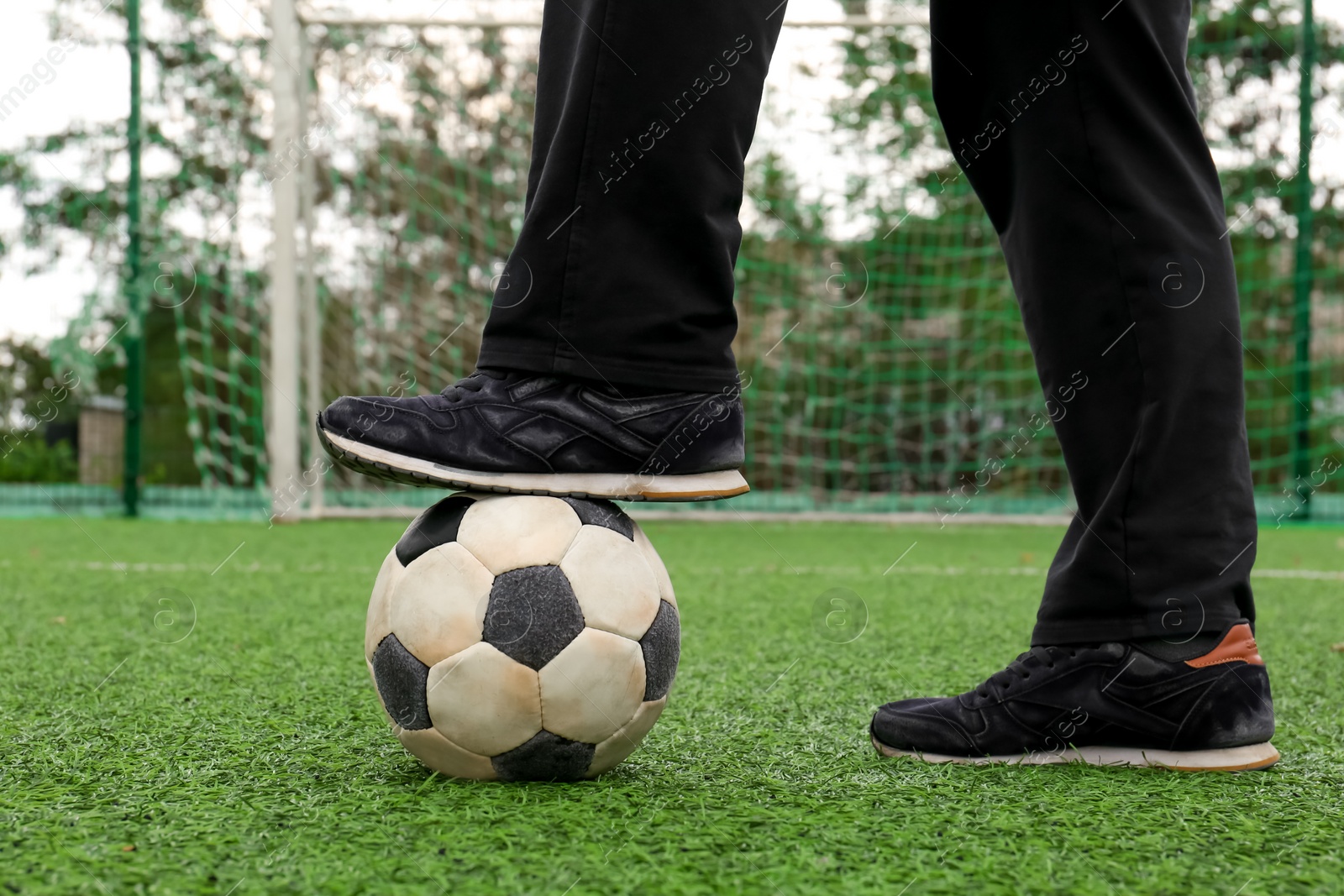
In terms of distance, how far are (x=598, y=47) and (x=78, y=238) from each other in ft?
44.2

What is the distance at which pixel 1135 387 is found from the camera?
51.3 inches

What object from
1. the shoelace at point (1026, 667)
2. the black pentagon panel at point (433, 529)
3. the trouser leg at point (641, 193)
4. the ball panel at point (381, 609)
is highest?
the trouser leg at point (641, 193)

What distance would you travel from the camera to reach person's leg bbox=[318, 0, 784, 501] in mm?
1173

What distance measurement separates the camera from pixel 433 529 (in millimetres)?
1246

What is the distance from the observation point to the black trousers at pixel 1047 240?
1.18 metres

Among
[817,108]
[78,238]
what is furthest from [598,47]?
[78,238]

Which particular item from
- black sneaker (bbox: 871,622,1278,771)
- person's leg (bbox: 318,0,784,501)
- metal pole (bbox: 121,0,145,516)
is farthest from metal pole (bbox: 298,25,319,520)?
black sneaker (bbox: 871,622,1278,771)

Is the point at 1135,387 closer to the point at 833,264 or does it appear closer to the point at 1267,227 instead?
the point at 833,264

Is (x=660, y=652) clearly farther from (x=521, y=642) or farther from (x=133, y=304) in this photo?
(x=133, y=304)

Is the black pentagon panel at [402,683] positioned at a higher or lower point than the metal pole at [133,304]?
lower

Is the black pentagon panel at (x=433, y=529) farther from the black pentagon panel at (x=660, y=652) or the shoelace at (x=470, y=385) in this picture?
the black pentagon panel at (x=660, y=652)

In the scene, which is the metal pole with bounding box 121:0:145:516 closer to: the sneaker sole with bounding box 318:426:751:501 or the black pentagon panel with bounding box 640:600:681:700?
the sneaker sole with bounding box 318:426:751:501

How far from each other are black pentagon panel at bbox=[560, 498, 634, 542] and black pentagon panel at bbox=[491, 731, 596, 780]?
0.78 ft

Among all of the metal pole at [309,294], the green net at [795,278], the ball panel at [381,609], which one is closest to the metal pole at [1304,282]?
the green net at [795,278]
